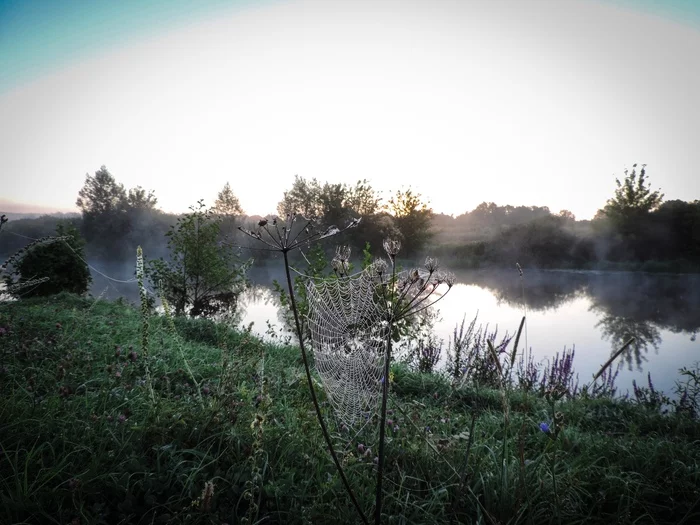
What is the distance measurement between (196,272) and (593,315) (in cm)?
1351

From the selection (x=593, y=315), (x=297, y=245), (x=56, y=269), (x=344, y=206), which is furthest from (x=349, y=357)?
(x=344, y=206)

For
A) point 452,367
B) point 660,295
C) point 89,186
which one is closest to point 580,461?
point 452,367

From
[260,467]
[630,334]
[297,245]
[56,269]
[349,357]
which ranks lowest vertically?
[630,334]

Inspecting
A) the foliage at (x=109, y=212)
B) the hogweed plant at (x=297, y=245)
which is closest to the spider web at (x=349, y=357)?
the hogweed plant at (x=297, y=245)

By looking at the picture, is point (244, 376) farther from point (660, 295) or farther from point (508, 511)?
point (660, 295)

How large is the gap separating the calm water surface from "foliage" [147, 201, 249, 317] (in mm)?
1294

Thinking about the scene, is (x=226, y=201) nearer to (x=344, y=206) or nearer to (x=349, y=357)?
(x=344, y=206)

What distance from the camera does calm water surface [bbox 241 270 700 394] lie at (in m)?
7.49

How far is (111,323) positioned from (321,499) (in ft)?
18.5

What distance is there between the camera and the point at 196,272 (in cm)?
1063

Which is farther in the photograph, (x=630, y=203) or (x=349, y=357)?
(x=630, y=203)

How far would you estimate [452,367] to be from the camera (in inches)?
244

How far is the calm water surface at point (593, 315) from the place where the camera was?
7.49m

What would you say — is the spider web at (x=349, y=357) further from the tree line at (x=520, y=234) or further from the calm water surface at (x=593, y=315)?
the tree line at (x=520, y=234)
